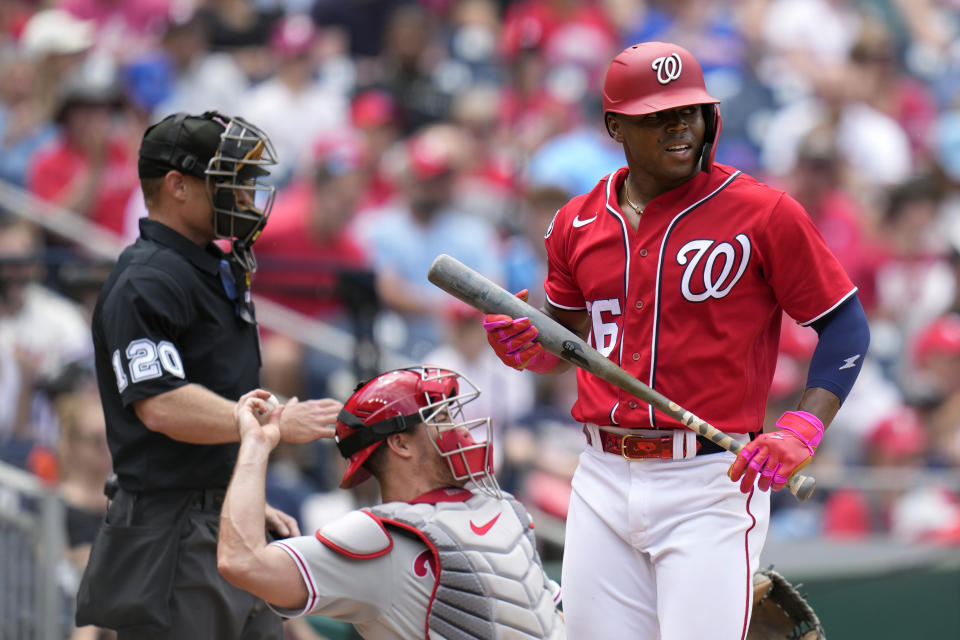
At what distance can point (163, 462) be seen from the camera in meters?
3.54

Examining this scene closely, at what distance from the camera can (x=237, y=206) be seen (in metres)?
3.61

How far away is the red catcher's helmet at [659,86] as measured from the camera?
3035mm

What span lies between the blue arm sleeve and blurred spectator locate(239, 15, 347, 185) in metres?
6.29

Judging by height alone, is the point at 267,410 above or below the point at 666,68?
below

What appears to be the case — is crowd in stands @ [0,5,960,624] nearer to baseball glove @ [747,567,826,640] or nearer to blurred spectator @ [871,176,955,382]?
blurred spectator @ [871,176,955,382]

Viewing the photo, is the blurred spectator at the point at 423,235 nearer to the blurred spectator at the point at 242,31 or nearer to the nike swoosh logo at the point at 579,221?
the blurred spectator at the point at 242,31

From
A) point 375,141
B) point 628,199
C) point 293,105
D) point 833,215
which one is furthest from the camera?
point 293,105

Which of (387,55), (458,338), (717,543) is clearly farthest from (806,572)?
(387,55)

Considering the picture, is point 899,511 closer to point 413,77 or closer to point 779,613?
point 779,613

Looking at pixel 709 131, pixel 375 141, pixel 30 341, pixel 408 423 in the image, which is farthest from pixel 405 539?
pixel 375 141

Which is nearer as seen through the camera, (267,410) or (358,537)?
(358,537)

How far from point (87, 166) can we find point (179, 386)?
5121 millimetres

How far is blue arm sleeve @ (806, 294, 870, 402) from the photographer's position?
303cm

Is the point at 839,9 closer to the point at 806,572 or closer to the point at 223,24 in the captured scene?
the point at 223,24
